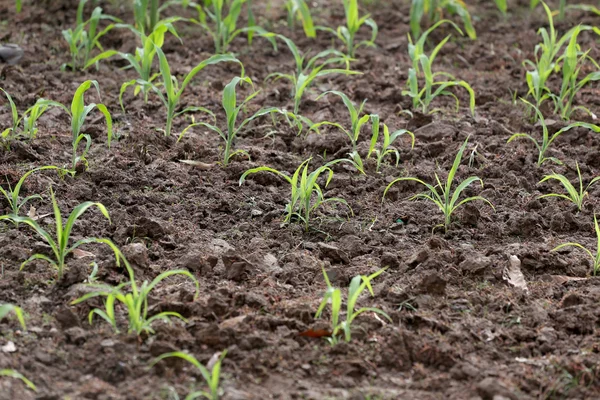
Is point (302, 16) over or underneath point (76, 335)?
over

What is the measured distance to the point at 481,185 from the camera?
11.4 feet

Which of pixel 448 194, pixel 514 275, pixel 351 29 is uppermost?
pixel 351 29

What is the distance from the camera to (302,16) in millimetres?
4848

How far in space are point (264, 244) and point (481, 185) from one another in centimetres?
99

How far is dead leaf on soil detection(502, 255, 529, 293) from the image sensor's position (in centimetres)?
284

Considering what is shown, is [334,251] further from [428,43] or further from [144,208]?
[428,43]

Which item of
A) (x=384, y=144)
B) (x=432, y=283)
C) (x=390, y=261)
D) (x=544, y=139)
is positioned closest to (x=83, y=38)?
(x=384, y=144)

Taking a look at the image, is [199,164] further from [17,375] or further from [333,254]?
[17,375]

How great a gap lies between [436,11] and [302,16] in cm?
91

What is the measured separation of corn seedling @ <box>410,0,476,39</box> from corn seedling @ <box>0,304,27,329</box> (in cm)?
303

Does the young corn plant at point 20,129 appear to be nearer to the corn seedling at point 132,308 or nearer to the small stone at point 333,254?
the corn seedling at point 132,308

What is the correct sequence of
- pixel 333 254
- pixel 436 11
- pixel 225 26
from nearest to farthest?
pixel 333 254
pixel 225 26
pixel 436 11

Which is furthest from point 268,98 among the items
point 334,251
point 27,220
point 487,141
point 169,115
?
point 27,220

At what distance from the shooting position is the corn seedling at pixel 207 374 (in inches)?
87.1
